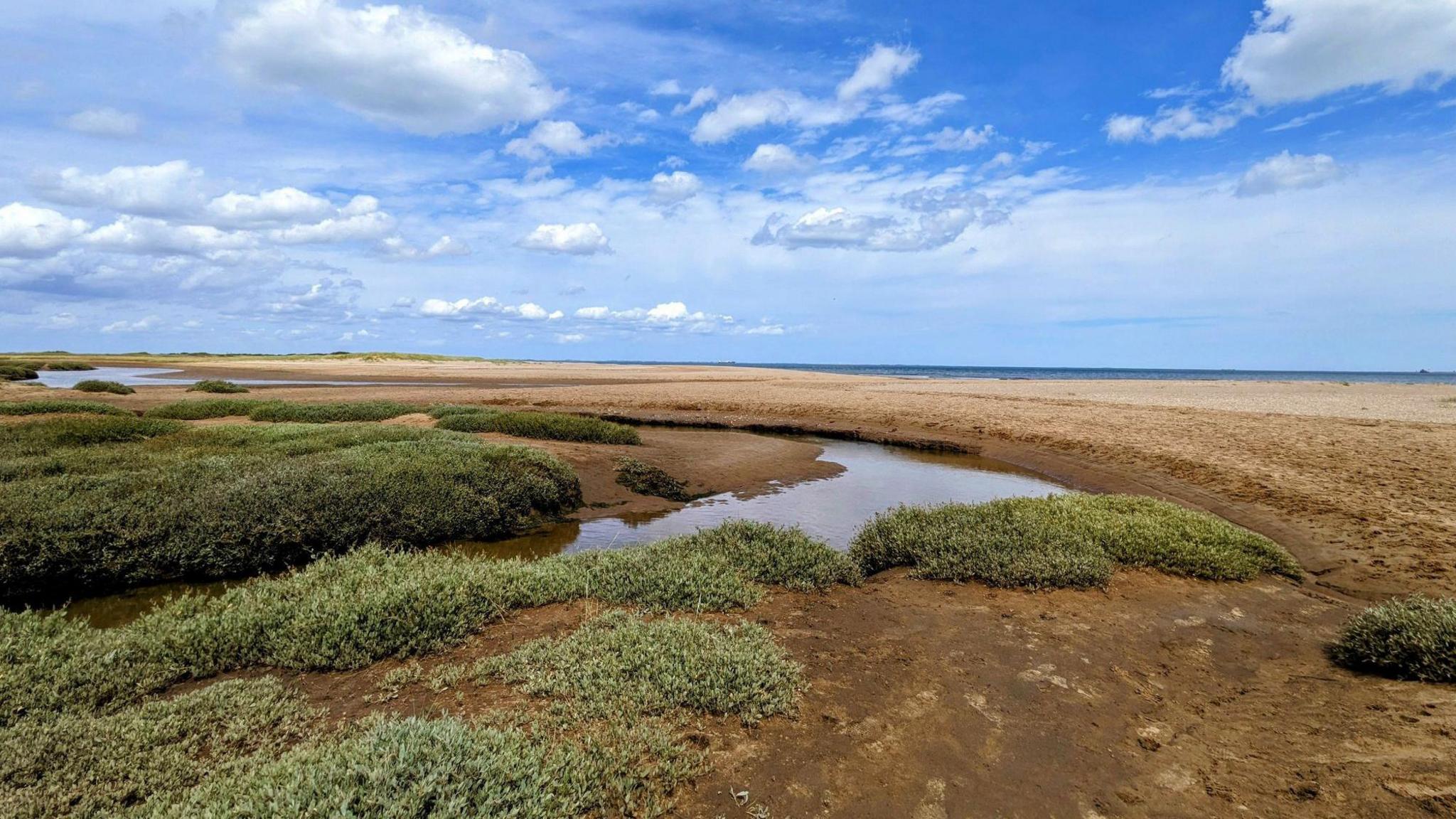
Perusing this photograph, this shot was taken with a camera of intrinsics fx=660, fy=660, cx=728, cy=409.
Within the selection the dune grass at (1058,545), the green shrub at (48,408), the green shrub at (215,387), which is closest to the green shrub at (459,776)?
the dune grass at (1058,545)

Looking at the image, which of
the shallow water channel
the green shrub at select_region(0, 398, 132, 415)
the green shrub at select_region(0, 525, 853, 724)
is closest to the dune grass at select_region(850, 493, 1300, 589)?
the green shrub at select_region(0, 525, 853, 724)

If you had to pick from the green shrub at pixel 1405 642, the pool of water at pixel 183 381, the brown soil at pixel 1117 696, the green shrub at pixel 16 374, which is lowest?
the brown soil at pixel 1117 696

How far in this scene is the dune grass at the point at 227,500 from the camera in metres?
9.46

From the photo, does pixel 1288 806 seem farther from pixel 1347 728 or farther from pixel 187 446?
pixel 187 446

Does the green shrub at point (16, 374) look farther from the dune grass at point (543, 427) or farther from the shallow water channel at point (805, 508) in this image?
the shallow water channel at point (805, 508)

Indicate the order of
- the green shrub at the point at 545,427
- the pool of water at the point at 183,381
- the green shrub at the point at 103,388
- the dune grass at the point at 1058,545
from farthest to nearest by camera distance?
1. the pool of water at the point at 183,381
2. the green shrub at the point at 103,388
3. the green shrub at the point at 545,427
4. the dune grass at the point at 1058,545

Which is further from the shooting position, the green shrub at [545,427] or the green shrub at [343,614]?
the green shrub at [545,427]

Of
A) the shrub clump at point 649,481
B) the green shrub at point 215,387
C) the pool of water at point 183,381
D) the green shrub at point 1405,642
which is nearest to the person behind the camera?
the green shrub at point 1405,642

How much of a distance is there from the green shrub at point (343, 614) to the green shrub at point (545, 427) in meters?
12.7

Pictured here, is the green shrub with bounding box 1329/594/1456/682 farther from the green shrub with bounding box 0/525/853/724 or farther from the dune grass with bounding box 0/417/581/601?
the dune grass with bounding box 0/417/581/601

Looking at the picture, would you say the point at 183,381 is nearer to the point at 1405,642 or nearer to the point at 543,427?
the point at 543,427

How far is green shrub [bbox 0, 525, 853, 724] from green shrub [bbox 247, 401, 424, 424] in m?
19.0

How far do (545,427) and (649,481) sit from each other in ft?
Result: 21.3

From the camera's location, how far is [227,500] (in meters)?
10.9
